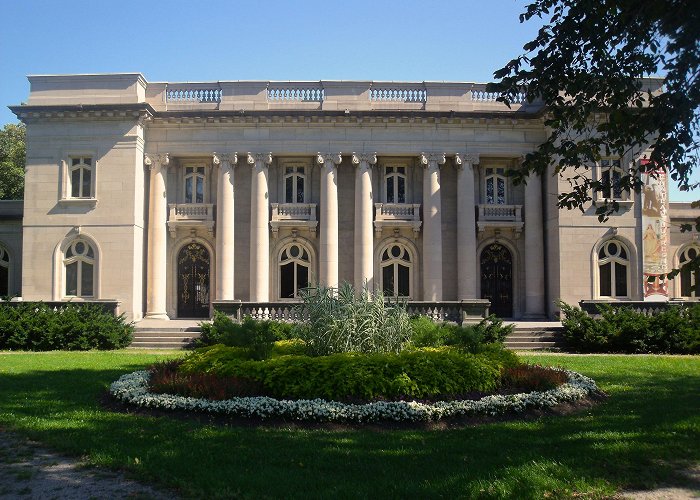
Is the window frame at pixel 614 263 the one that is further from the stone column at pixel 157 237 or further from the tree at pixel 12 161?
the tree at pixel 12 161

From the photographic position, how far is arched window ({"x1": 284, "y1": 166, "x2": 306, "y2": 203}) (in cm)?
3066

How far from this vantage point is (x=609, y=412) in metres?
10.7

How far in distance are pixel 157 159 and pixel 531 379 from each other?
22.5 metres

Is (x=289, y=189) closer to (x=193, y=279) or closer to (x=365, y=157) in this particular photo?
(x=365, y=157)

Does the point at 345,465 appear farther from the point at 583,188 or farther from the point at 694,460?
the point at 583,188

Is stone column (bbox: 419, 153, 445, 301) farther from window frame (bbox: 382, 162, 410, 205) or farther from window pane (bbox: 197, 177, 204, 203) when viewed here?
window pane (bbox: 197, 177, 204, 203)

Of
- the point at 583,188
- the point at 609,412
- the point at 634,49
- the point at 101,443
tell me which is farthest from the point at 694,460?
the point at 101,443

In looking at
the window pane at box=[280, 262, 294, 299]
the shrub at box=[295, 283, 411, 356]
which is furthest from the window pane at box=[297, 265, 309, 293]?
the shrub at box=[295, 283, 411, 356]

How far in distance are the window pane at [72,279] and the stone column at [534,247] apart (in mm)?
20489

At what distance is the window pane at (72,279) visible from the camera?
93.3 ft

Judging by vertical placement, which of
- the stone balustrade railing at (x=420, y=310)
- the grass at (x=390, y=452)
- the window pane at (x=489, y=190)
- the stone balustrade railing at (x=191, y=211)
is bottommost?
the grass at (x=390, y=452)

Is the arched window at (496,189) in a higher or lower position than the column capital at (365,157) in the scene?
lower

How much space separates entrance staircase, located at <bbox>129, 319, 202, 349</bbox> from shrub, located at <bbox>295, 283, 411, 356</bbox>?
38.9 feet

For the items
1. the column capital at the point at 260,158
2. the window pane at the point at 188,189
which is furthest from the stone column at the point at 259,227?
the window pane at the point at 188,189
